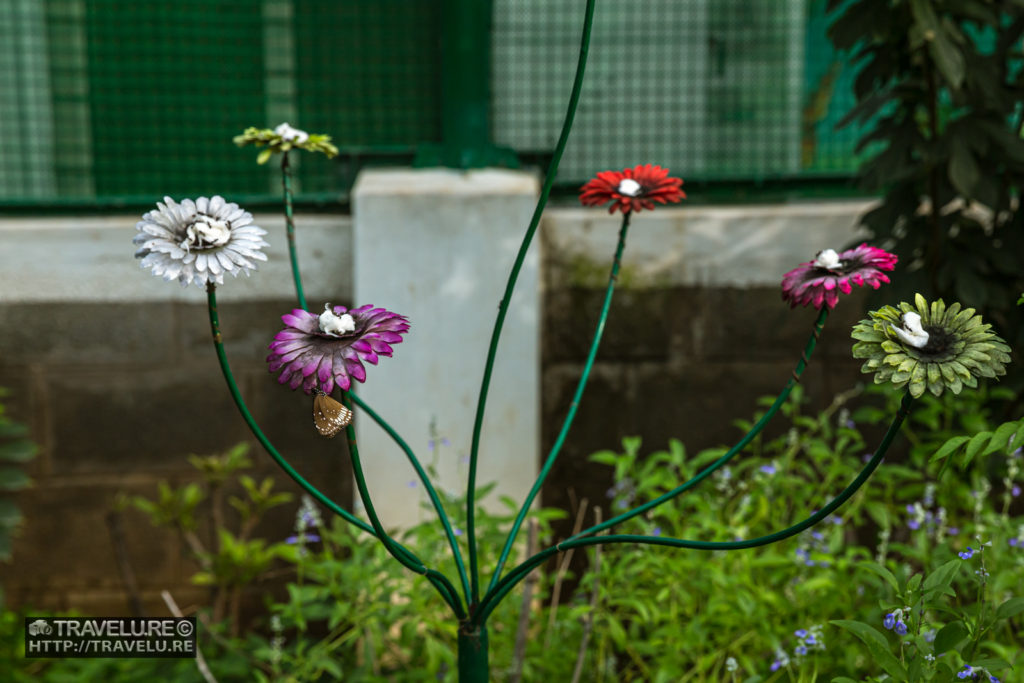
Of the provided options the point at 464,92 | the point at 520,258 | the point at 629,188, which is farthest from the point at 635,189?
the point at 464,92

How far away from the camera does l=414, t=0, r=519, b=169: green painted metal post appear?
9.81 ft

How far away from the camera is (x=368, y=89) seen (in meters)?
3.19

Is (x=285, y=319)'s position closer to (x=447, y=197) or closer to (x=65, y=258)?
(x=447, y=197)

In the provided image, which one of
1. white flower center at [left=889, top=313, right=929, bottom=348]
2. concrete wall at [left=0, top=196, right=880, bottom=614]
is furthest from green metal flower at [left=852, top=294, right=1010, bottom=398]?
concrete wall at [left=0, top=196, right=880, bottom=614]

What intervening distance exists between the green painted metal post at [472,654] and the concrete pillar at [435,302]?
1.64m

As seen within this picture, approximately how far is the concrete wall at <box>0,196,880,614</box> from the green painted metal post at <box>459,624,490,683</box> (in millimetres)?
1897

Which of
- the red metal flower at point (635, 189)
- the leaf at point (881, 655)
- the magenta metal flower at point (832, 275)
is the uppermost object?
the red metal flower at point (635, 189)

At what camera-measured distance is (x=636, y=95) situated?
10.6 feet

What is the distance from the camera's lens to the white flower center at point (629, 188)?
4.25 feet

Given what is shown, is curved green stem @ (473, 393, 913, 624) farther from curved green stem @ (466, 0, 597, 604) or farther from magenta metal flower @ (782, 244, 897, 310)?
magenta metal flower @ (782, 244, 897, 310)

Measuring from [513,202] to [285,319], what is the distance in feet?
6.30

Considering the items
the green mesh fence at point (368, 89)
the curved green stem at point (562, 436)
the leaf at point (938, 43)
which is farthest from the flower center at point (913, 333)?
the green mesh fence at point (368, 89)

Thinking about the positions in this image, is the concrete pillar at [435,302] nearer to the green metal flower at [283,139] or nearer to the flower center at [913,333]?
the green metal flower at [283,139]

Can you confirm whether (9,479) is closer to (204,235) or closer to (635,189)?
(204,235)
